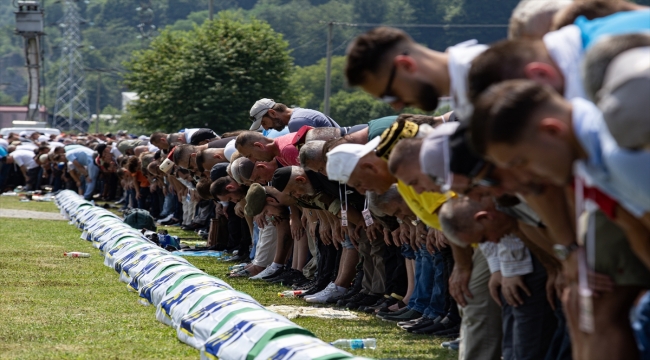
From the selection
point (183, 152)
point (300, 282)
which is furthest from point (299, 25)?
point (300, 282)

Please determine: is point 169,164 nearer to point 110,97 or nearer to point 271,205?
point 271,205

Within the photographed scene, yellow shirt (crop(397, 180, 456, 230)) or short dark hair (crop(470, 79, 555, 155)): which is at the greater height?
short dark hair (crop(470, 79, 555, 155))

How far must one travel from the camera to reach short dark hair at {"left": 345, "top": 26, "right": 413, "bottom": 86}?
530cm

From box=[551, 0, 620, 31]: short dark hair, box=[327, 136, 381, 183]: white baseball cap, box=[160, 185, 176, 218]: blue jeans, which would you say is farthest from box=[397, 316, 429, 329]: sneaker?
box=[160, 185, 176, 218]: blue jeans

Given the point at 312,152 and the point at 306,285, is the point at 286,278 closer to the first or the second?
the point at 306,285

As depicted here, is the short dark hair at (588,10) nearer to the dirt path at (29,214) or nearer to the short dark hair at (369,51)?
the short dark hair at (369,51)

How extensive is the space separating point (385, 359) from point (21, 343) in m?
2.89

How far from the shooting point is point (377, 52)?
5309 mm

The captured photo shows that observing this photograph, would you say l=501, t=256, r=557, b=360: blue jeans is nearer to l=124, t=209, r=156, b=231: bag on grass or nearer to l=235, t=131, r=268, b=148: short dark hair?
l=235, t=131, r=268, b=148: short dark hair

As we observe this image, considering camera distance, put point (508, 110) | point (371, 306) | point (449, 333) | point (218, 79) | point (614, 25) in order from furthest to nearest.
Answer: point (218, 79) → point (371, 306) → point (449, 333) → point (614, 25) → point (508, 110)

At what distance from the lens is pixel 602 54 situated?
386 cm

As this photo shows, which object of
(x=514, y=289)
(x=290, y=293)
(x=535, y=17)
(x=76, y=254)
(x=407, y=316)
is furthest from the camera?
(x=76, y=254)

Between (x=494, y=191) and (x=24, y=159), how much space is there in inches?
1255

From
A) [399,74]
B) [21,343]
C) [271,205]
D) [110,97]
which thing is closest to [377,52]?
[399,74]
